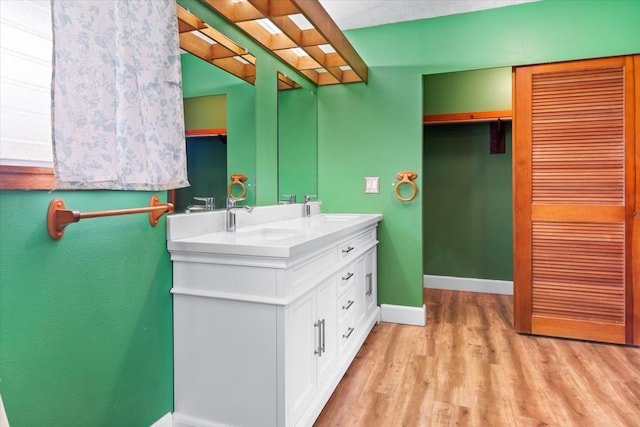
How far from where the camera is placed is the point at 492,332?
288 cm

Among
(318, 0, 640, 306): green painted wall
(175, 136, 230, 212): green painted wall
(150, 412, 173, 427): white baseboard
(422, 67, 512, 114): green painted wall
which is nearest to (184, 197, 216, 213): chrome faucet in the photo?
(175, 136, 230, 212): green painted wall

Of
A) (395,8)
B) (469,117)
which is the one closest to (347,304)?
(395,8)

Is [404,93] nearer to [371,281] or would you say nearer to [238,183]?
[371,281]

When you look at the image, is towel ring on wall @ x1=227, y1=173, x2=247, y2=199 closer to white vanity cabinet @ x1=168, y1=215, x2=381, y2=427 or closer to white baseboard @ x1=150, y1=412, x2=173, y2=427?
white vanity cabinet @ x1=168, y1=215, x2=381, y2=427

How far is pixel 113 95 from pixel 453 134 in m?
3.54

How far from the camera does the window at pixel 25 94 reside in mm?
1021

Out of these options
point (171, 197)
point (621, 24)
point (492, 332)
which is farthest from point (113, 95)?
point (621, 24)

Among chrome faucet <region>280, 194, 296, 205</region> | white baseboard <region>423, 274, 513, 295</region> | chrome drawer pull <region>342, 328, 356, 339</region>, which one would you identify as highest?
chrome faucet <region>280, 194, 296, 205</region>

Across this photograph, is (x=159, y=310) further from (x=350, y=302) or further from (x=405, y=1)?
(x=405, y=1)

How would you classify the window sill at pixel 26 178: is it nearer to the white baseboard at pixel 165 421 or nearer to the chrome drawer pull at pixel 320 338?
the white baseboard at pixel 165 421

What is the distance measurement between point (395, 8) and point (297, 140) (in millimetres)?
1176

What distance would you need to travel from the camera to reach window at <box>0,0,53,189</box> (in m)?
1.02

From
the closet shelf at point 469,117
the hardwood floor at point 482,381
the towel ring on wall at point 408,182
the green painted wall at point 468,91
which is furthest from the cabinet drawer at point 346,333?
the green painted wall at point 468,91

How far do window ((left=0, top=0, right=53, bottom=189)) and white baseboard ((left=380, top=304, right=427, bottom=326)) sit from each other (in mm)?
2527
